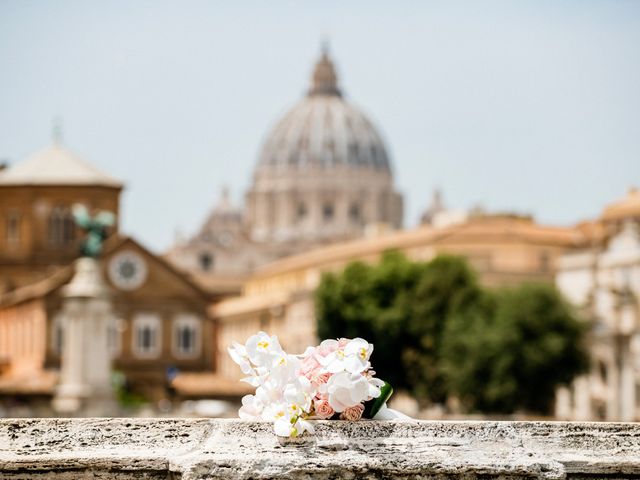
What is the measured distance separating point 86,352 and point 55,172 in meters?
82.0

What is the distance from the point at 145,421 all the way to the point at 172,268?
13903cm

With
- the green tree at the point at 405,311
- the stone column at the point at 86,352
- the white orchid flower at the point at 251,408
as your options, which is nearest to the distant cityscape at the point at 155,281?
the green tree at the point at 405,311

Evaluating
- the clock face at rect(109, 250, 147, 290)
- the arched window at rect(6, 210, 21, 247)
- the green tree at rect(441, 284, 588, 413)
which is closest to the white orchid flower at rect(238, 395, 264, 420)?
the green tree at rect(441, 284, 588, 413)

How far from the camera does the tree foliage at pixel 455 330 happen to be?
92688mm

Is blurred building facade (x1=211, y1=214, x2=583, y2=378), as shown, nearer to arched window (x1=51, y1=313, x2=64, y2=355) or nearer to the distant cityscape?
the distant cityscape

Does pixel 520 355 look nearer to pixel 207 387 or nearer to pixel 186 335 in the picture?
pixel 207 387

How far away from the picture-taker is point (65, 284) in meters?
139

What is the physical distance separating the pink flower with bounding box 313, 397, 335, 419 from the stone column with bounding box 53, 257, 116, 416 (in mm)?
70894

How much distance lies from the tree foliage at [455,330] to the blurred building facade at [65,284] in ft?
71.9

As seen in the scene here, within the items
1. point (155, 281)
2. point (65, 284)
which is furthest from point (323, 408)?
point (155, 281)

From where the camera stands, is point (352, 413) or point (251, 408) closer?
point (352, 413)

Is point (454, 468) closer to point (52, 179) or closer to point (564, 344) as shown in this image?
point (564, 344)

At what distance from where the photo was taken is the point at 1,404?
110m

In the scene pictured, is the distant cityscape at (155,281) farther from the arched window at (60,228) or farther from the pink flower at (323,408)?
the pink flower at (323,408)
